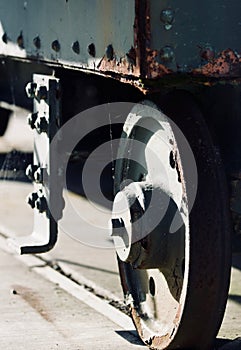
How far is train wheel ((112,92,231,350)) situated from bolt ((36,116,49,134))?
458mm

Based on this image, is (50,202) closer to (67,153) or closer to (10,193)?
(67,153)

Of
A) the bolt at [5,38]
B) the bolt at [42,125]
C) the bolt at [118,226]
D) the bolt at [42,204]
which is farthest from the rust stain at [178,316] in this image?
the bolt at [5,38]

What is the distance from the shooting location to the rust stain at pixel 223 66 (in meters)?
2.65

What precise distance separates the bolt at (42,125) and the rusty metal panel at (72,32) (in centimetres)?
24

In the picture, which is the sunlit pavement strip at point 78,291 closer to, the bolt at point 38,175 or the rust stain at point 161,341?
the rust stain at point 161,341

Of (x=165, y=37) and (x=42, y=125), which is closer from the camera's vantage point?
(x=165, y=37)

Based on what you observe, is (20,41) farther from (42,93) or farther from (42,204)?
(42,204)

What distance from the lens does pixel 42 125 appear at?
150 inches

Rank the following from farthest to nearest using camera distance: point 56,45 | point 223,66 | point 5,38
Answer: point 5,38, point 56,45, point 223,66

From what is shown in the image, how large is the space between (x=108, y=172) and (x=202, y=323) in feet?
9.73

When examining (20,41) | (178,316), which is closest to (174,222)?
(178,316)

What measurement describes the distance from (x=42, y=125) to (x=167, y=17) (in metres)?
1.25

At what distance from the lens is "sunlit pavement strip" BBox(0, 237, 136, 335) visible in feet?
12.9

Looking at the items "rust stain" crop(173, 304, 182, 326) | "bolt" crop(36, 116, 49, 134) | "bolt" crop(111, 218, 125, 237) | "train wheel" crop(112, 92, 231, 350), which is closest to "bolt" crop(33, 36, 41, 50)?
"bolt" crop(36, 116, 49, 134)
